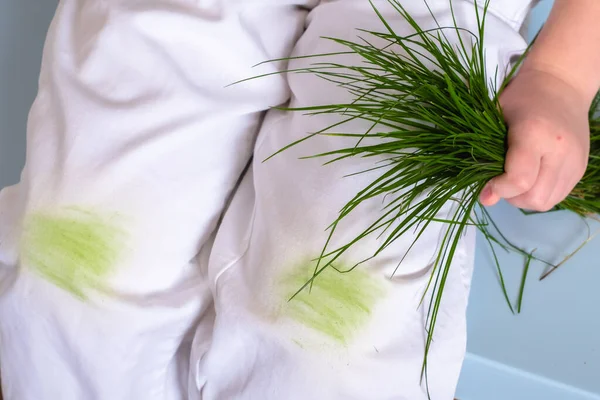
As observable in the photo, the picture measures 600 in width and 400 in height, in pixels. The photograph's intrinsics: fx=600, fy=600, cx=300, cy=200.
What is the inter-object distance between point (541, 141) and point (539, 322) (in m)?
0.39

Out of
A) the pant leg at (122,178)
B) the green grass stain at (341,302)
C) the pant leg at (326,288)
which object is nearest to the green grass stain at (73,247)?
the pant leg at (122,178)

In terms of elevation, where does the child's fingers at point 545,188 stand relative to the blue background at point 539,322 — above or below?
above

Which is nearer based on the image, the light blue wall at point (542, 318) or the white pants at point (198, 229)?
the white pants at point (198, 229)

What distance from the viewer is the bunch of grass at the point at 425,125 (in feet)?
1.77

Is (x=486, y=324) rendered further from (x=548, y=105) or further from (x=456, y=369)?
(x=548, y=105)

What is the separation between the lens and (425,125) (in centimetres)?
57

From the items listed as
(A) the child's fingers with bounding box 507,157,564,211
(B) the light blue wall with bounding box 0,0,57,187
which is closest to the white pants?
(A) the child's fingers with bounding box 507,157,564,211

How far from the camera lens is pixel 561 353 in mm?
823

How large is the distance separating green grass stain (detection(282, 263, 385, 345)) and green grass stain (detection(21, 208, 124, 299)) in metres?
0.23

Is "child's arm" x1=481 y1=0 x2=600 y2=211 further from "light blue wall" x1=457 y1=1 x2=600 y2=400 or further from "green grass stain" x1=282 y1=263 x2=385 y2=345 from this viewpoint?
"light blue wall" x1=457 y1=1 x2=600 y2=400

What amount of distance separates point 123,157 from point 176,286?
16cm

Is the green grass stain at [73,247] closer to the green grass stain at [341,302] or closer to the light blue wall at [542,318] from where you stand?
the green grass stain at [341,302]

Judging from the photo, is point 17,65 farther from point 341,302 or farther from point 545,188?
point 545,188

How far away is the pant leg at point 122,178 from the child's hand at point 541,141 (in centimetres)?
28
